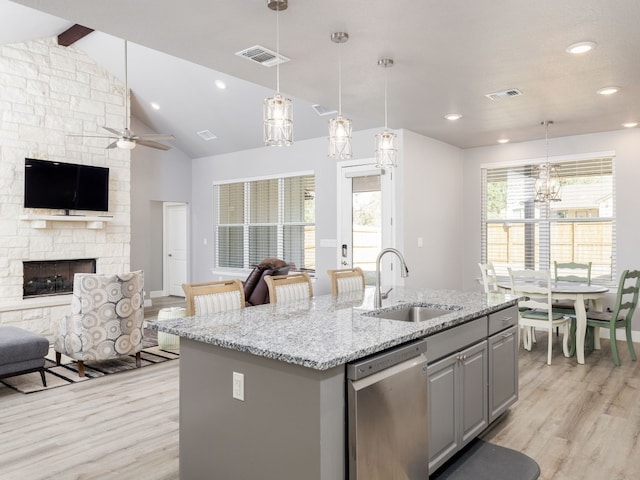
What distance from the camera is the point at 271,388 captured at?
74.1 inches

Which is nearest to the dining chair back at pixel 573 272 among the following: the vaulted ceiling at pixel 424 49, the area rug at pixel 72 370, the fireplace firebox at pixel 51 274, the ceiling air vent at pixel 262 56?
the vaulted ceiling at pixel 424 49

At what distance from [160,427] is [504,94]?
4065mm

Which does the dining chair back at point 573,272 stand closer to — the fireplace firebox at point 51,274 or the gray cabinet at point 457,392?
the gray cabinet at point 457,392

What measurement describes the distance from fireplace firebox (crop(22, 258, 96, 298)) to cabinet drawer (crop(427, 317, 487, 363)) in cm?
594

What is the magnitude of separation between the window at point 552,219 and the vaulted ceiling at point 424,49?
67 centimetres

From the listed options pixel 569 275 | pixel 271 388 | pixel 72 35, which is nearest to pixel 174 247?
pixel 72 35

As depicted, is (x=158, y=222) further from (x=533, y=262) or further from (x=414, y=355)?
(x=414, y=355)

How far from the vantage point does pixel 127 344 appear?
4.50 meters

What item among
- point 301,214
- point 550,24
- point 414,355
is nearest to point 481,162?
point 301,214

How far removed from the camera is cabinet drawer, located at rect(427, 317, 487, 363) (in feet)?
7.81

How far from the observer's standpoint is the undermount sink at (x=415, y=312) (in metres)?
2.89

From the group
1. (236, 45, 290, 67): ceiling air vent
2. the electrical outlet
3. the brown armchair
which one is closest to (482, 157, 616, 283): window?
the brown armchair

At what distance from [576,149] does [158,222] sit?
26.1ft

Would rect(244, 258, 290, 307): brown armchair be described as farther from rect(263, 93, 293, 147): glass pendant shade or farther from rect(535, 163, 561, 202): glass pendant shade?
rect(535, 163, 561, 202): glass pendant shade
